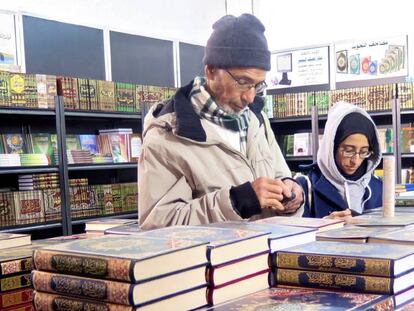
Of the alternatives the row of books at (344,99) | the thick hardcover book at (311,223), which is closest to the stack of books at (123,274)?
the thick hardcover book at (311,223)

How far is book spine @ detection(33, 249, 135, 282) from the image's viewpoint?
63cm

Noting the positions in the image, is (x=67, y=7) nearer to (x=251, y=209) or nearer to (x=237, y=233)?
(x=251, y=209)

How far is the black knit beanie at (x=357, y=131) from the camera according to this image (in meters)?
1.98

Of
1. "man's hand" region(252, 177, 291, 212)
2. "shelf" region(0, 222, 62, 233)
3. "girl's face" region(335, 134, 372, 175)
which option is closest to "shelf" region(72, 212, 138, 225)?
"shelf" region(0, 222, 62, 233)

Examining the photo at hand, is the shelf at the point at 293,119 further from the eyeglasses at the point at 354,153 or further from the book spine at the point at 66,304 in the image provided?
the book spine at the point at 66,304

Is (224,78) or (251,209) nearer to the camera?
(251,209)

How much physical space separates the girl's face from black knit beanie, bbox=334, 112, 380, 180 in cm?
2

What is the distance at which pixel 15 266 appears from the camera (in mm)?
912

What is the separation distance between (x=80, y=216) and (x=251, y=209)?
317 cm

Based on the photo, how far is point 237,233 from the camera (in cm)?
80

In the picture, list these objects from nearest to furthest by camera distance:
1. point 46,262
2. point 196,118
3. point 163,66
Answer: point 46,262
point 196,118
point 163,66

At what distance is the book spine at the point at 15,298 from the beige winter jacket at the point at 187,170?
36 cm

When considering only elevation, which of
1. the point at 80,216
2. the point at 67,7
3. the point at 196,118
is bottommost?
the point at 80,216

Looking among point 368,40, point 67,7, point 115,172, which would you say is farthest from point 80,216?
point 368,40
